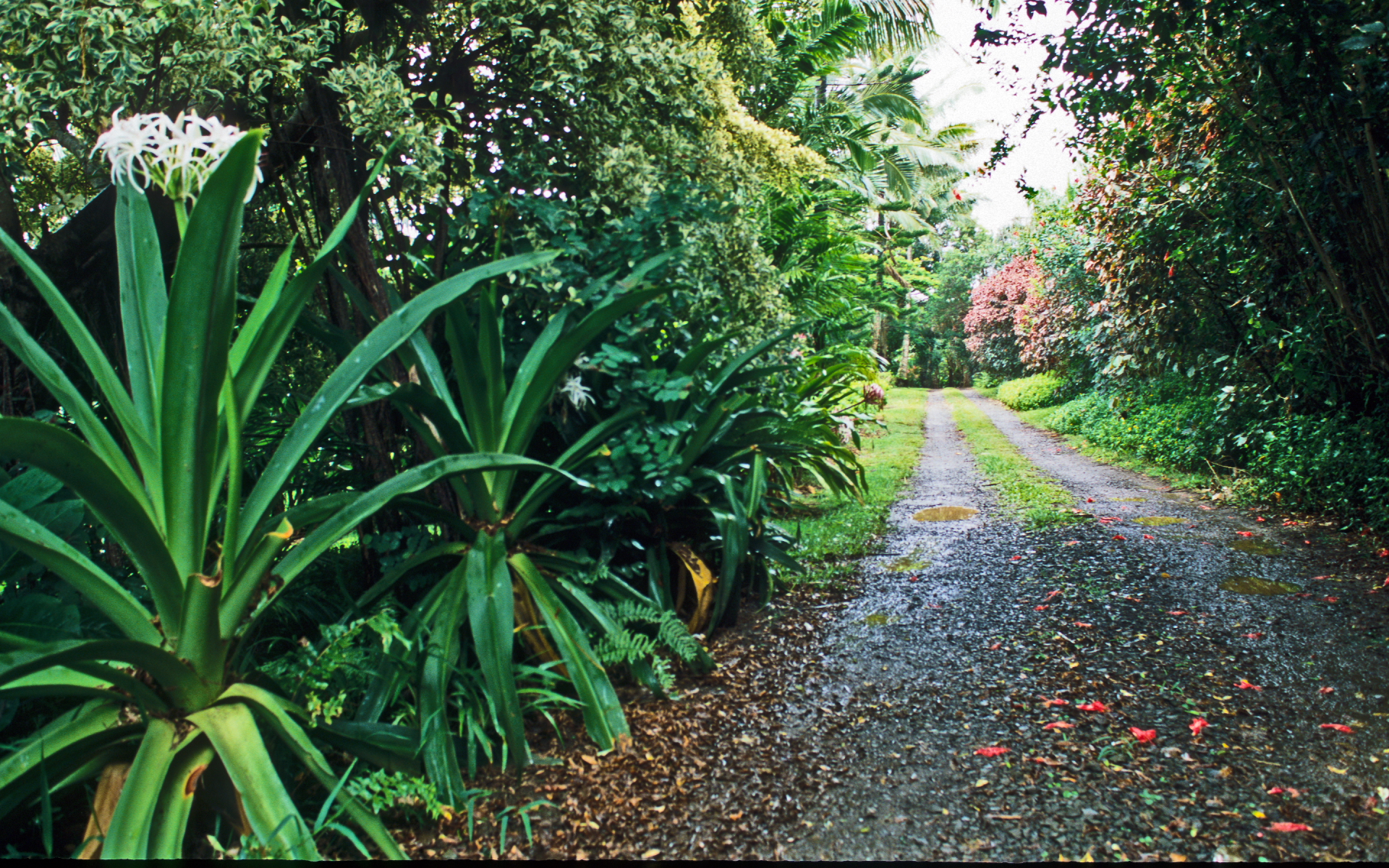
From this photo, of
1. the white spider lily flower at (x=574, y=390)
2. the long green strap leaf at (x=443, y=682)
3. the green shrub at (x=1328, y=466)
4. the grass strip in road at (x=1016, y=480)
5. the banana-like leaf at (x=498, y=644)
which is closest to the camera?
the long green strap leaf at (x=443, y=682)

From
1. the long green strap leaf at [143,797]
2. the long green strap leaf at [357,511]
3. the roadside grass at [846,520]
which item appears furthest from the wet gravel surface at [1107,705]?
the long green strap leaf at [143,797]

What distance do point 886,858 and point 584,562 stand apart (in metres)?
1.35

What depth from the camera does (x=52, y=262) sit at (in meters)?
2.95

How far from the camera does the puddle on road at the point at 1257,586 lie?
3.58m

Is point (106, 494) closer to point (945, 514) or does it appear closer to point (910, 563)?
point (910, 563)

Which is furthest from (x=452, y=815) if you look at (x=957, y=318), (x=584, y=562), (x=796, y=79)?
(x=957, y=318)

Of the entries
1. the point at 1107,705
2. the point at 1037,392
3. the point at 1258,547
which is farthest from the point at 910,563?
the point at 1037,392

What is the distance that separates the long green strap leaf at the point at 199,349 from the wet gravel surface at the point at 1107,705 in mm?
1593

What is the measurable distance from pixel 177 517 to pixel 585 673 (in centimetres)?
113

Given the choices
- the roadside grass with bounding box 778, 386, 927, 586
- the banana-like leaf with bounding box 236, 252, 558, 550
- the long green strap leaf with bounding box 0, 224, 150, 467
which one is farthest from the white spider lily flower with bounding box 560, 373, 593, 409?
the roadside grass with bounding box 778, 386, 927, 586

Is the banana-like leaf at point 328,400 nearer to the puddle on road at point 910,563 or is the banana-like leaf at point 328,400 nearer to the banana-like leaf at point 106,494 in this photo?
the banana-like leaf at point 106,494

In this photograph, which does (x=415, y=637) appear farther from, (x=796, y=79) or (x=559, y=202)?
(x=796, y=79)

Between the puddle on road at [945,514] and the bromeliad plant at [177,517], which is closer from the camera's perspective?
the bromeliad plant at [177,517]

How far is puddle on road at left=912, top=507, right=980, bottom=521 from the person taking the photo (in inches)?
223
